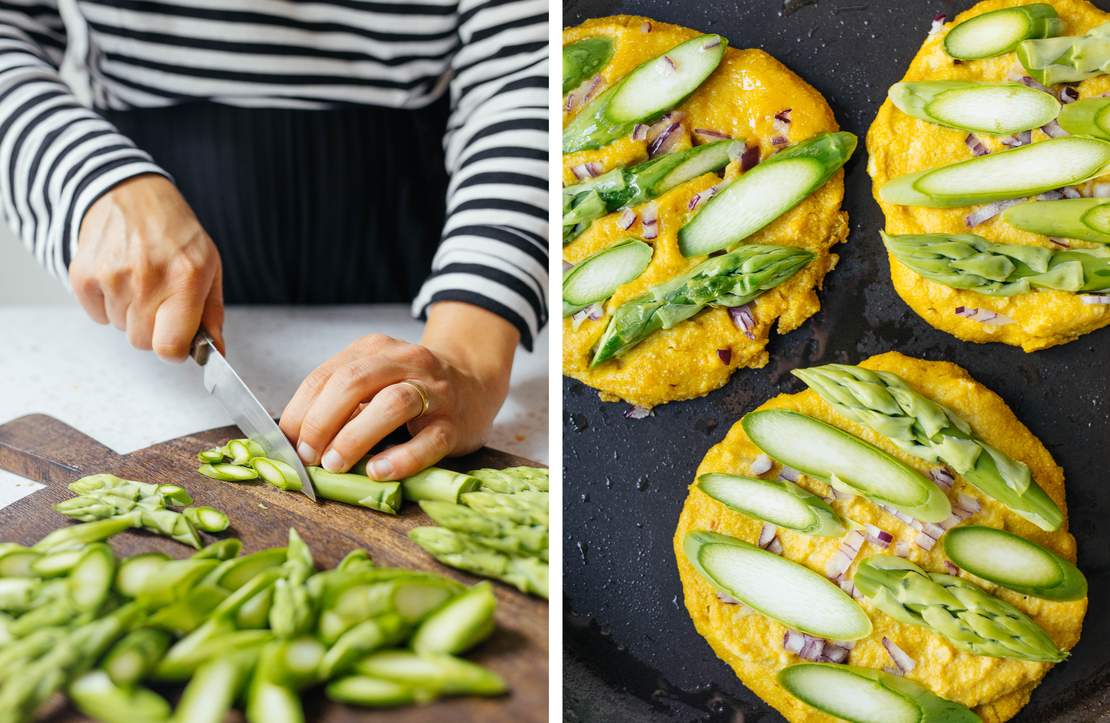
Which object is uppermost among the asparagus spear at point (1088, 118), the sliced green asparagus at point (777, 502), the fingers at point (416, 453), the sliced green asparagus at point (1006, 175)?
the asparagus spear at point (1088, 118)

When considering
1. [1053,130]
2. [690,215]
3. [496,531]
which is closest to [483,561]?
[496,531]

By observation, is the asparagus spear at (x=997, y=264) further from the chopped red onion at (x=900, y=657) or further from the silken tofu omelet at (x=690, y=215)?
the chopped red onion at (x=900, y=657)

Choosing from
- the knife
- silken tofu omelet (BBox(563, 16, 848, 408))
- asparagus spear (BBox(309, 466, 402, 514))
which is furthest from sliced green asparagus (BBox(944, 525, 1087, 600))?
the knife

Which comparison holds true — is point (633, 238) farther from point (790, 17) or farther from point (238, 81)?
point (238, 81)

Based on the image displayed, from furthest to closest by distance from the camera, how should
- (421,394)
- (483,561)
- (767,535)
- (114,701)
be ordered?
(767,535), (421,394), (483,561), (114,701)

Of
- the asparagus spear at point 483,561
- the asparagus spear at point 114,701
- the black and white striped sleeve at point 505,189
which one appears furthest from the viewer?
the black and white striped sleeve at point 505,189

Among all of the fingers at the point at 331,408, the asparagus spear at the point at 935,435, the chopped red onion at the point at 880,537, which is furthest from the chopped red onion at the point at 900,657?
the fingers at the point at 331,408

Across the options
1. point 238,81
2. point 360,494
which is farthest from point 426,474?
point 238,81

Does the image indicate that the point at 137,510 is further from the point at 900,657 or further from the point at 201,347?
the point at 900,657
